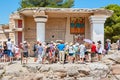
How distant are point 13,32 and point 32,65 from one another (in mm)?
6306

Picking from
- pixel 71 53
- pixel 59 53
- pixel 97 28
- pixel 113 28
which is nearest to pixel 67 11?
pixel 97 28

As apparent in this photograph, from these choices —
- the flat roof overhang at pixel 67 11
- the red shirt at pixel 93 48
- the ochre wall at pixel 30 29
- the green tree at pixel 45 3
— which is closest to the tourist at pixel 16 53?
the flat roof overhang at pixel 67 11

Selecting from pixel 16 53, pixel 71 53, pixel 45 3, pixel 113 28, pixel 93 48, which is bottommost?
pixel 16 53

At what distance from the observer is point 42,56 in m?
15.3

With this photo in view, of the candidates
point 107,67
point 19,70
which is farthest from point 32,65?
point 107,67

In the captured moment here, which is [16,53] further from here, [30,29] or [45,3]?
[45,3]

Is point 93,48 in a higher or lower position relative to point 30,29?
lower

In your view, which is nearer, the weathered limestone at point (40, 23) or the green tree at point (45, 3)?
the weathered limestone at point (40, 23)

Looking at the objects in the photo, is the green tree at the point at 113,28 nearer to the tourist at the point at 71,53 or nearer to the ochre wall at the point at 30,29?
the ochre wall at the point at 30,29

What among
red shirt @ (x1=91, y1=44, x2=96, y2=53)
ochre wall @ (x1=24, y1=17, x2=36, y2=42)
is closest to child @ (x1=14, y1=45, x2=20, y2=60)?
ochre wall @ (x1=24, y1=17, x2=36, y2=42)

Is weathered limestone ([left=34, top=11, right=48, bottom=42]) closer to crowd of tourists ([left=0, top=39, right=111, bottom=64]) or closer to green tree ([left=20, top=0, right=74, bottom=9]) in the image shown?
crowd of tourists ([left=0, top=39, right=111, bottom=64])

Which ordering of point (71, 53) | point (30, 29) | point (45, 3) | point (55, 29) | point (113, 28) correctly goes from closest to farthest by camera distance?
1. point (71, 53)
2. point (30, 29)
3. point (55, 29)
4. point (113, 28)
5. point (45, 3)

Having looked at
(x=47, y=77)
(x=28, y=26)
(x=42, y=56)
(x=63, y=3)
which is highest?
(x=63, y=3)

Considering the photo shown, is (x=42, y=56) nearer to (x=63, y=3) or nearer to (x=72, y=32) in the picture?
(x=72, y=32)
